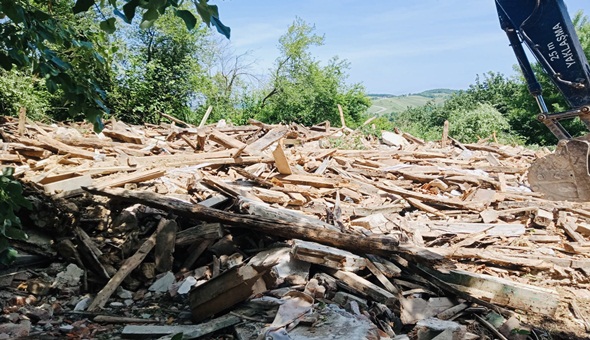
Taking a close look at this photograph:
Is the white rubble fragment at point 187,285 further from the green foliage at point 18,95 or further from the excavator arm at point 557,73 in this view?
the green foliage at point 18,95

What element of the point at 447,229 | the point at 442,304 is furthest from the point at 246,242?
the point at 447,229

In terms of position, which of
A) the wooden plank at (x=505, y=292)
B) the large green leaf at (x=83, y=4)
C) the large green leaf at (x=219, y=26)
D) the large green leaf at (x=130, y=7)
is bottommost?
the wooden plank at (x=505, y=292)

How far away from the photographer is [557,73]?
5.55 meters

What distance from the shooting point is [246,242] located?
4961 mm

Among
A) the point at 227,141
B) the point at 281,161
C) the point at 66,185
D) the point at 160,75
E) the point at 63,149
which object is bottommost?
the point at 281,161

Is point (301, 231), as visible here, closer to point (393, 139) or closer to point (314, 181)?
point (314, 181)

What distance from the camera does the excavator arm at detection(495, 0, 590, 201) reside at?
16.7 feet

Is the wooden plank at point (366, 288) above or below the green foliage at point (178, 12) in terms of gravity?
below

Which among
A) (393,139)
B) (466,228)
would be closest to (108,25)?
(466,228)

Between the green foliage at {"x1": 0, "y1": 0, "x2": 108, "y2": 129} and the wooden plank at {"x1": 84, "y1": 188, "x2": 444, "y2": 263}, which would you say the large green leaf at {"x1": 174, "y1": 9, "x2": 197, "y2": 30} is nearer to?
the green foliage at {"x1": 0, "y1": 0, "x2": 108, "y2": 129}

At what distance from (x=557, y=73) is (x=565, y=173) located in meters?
1.34

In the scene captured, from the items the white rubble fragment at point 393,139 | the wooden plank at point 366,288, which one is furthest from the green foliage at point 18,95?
the wooden plank at point 366,288

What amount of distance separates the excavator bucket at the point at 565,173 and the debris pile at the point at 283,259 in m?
0.90

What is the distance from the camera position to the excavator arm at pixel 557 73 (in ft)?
16.7
